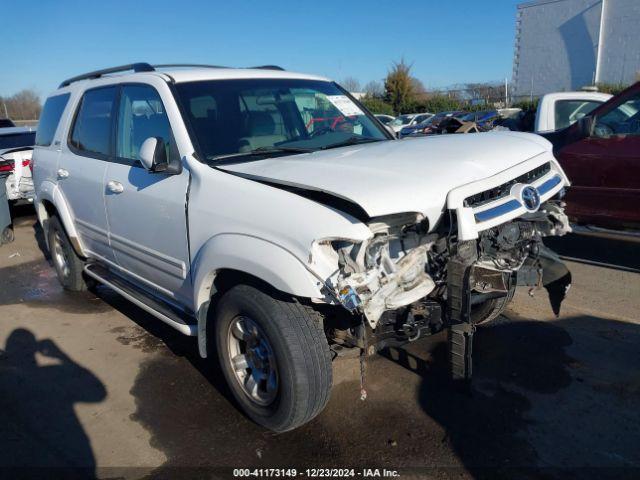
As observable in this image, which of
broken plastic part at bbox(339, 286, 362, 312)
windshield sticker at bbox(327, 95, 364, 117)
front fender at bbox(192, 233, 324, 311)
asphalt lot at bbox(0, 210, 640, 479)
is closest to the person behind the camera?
broken plastic part at bbox(339, 286, 362, 312)

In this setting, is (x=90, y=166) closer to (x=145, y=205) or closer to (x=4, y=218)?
(x=145, y=205)

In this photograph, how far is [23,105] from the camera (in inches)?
2034

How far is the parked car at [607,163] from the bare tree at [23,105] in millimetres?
51921

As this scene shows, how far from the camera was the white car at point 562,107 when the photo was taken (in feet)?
25.1

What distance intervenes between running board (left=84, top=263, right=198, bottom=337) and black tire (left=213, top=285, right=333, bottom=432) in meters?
0.66

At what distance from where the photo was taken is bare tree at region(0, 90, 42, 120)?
161ft

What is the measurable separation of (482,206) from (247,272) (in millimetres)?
1284

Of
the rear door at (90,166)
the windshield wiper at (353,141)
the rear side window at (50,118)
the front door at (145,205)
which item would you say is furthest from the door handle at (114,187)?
the rear side window at (50,118)

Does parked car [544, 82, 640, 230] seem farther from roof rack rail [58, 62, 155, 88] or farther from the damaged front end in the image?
roof rack rail [58, 62, 155, 88]

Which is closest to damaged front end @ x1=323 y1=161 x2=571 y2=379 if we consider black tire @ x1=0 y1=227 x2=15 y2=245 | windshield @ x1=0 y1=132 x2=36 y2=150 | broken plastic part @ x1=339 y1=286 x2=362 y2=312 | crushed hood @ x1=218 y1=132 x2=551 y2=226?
broken plastic part @ x1=339 y1=286 x2=362 y2=312

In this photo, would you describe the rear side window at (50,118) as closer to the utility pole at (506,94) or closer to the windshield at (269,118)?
the windshield at (269,118)

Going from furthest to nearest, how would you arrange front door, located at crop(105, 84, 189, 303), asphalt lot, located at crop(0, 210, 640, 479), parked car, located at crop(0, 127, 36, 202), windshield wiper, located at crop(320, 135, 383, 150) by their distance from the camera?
parked car, located at crop(0, 127, 36, 202)
windshield wiper, located at crop(320, 135, 383, 150)
front door, located at crop(105, 84, 189, 303)
asphalt lot, located at crop(0, 210, 640, 479)

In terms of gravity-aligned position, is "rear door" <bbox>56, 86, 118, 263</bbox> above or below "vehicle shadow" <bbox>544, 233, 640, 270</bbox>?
above

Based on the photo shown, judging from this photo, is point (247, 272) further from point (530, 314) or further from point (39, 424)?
point (530, 314)
